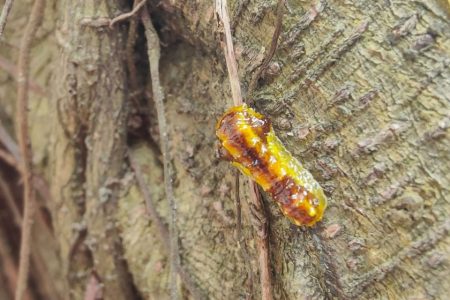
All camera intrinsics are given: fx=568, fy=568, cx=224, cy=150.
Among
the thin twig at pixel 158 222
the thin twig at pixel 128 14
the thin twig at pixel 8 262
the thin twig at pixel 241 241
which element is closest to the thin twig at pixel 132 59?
the thin twig at pixel 128 14

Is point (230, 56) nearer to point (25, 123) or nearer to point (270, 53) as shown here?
point (270, 53)

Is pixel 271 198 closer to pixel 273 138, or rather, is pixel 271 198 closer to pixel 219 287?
pixel 273 138

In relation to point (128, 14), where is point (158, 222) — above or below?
below

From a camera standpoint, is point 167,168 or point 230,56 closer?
point 230,56

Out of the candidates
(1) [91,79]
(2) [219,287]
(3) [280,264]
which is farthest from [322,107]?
(1) [91,79]

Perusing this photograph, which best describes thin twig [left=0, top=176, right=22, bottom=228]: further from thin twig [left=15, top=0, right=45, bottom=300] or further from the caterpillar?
the caterpillar

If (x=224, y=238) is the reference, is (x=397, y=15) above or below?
above

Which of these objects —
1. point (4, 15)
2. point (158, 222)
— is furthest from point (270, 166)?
point (4, 15)
